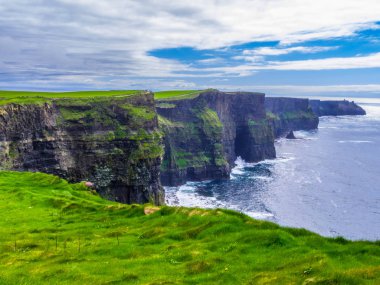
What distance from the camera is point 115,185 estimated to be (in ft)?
340

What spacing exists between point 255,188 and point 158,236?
402ft

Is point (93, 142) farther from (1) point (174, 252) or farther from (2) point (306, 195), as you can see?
(1) point (174, 252)

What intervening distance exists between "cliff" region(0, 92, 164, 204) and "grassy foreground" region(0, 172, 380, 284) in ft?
187

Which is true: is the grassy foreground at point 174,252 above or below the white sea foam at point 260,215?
above

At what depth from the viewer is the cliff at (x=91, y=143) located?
3469 inches

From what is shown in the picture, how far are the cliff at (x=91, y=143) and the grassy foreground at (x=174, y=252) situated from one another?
2245 inches

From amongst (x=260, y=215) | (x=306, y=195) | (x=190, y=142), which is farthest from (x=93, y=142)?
(x=190, y=142)

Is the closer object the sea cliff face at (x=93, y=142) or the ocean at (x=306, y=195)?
the sea cliff face at (x=93, y=142)

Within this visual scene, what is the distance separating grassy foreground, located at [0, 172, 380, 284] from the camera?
17.6 metres

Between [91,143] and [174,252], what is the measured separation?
83735 mm

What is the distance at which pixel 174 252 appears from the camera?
75.1ft

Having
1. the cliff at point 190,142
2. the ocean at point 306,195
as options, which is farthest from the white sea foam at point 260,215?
the cliff at point 190,142

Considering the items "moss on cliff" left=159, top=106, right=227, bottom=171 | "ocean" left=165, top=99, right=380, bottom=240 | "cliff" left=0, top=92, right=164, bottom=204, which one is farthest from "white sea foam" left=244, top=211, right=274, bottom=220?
"moss on cliff" left=159, top=106, right=227, bottom=171

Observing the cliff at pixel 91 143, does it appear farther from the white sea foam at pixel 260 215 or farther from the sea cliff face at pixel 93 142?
the white sea foam at pixel 260 215
